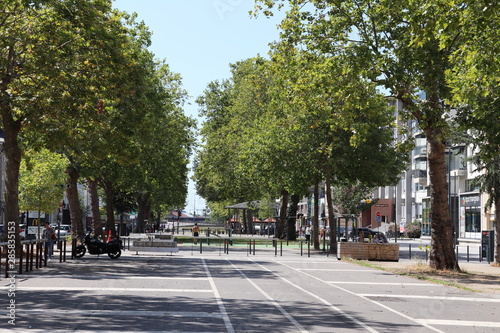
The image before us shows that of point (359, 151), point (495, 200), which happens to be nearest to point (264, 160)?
point (359, 151)

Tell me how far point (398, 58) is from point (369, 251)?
45.0 ft

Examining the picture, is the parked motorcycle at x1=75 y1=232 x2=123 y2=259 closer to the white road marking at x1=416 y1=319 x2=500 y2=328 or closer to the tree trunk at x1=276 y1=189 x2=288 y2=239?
the white road marking at x1=416 y1=319 x2=500 y2=328

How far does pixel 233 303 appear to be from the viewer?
1564cm

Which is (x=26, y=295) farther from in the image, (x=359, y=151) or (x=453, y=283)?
(x=359, y=151)

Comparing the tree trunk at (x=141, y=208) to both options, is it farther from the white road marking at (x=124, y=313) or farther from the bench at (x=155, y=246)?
the white road marking at (x=124, y=313)

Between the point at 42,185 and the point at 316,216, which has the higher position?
the point at 42,185

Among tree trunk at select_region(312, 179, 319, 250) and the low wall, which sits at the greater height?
tree trunk at select_region(312, 179, 319, 250)

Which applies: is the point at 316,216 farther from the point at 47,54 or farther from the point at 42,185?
the point at 47,54

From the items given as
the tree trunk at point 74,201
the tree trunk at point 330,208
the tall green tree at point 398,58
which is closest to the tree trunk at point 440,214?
the tall green tree at point 398,58

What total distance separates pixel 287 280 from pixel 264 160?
2426 centimetres

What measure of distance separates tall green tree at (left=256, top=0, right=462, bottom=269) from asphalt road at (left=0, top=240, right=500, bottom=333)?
4408mm

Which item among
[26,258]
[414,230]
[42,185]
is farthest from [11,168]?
[414,230]

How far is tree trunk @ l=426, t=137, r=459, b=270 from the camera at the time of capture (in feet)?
91.1

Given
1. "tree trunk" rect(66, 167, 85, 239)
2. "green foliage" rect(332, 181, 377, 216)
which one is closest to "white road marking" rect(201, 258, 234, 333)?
"tree trunk" rect(66, 167, 85, 239)
